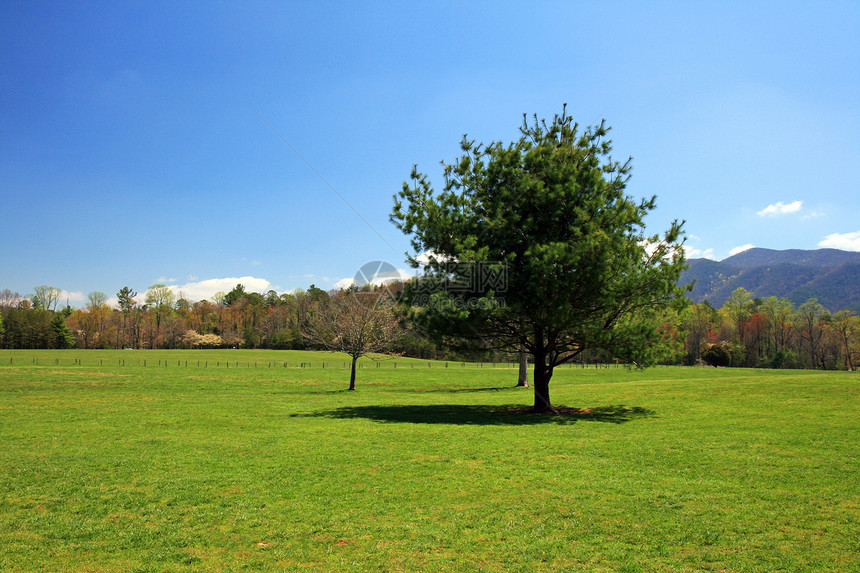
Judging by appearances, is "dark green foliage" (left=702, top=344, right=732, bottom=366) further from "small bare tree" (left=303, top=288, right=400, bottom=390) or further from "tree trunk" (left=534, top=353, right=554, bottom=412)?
"tree trunk" (left=534, top=353, right=554, bottom=412)

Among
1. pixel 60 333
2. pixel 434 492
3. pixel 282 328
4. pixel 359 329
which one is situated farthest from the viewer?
pixel 282 328

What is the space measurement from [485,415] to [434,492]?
12.4m

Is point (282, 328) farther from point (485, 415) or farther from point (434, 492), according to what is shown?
point (434, 492)

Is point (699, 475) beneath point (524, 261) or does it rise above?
beneath

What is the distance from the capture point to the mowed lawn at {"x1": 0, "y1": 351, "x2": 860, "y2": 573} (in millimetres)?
6664

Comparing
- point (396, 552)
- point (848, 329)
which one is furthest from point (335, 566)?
point (848, 329)

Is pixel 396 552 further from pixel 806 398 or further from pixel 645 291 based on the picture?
pixel 806 398

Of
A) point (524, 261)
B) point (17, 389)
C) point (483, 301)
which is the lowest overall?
point (17, 389)

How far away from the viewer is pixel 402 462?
1200 cm

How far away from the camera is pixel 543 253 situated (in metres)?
18.4

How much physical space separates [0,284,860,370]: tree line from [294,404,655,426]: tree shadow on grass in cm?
3489

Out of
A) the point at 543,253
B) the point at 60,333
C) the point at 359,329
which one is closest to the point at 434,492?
the point at 543,253

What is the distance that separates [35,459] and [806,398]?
27391 millimetres

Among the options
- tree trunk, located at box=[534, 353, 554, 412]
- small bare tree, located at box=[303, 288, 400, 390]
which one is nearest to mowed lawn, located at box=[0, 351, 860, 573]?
tree trunk, located at box=[534, 353, 554, 412]
